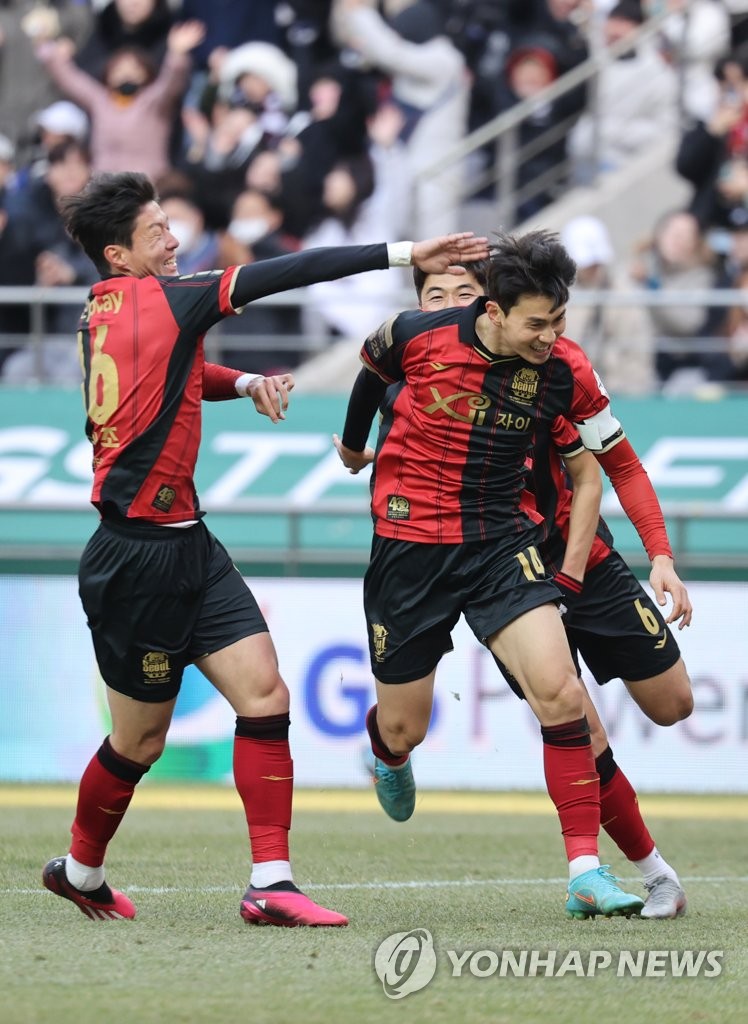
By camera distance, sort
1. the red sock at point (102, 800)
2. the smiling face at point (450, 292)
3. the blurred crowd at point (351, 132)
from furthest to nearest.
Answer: the blurred crowd at point (351, 132) < the smiling face at point (450, 292) < the red sock at point (102, 800)

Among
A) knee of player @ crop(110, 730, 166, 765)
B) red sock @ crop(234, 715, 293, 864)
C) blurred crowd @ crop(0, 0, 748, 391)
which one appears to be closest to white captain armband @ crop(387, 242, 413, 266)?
red sock @ crop(234, 715, 293, 864)

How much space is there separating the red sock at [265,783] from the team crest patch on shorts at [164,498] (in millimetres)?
709

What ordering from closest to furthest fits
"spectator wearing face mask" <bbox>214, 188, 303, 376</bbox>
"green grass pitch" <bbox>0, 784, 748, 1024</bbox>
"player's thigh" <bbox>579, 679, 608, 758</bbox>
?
"green grass pitch" <bbox>0, 784, 748, 1024</bbox> < "player's thigh" <bbox>579, 679, 608, 758</bbox> < "spectator wearing face mask" <bbox>214, 188, 303, 376</bbox>

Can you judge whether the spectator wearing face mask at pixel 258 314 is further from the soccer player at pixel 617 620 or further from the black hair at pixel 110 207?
the black hair at pixel 110 207

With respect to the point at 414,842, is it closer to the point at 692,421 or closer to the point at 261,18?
the point at 692,421

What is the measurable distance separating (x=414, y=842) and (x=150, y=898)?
2.50 metres

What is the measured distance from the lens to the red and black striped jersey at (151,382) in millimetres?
5441

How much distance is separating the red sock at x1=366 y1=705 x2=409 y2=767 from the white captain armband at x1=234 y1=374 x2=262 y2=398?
4.34 ft

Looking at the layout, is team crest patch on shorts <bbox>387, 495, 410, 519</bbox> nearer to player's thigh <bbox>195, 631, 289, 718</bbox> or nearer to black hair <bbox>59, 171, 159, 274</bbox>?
player's thigh <bbox>195, 631, 289, 718</bbox>

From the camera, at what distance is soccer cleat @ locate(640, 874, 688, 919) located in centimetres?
580

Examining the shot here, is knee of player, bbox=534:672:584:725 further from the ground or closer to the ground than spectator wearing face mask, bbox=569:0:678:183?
closer to the ground

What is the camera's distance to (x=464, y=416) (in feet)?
19.0

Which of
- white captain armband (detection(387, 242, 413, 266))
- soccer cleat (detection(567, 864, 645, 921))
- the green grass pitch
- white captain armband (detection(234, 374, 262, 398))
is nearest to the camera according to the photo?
the green grass pitch

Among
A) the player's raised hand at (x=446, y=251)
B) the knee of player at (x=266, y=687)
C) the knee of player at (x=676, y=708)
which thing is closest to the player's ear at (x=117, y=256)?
the player's raised hand at (x=446, y=251)
